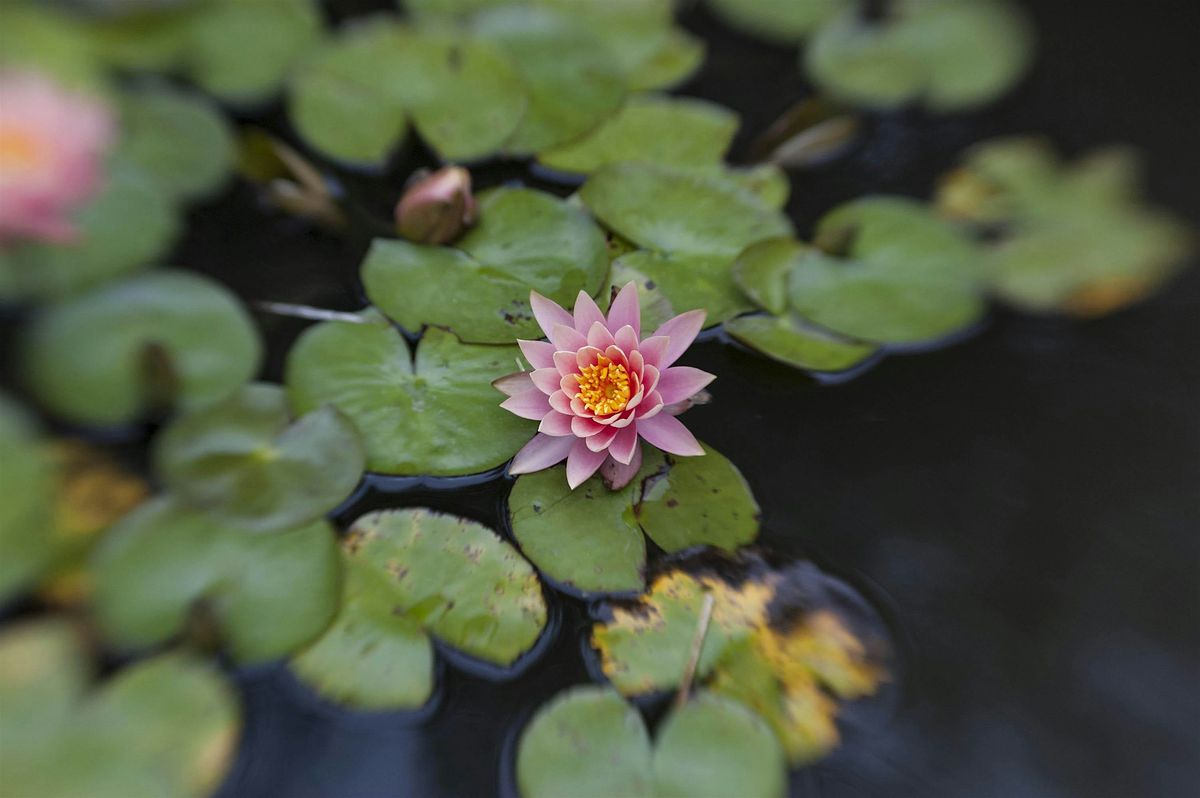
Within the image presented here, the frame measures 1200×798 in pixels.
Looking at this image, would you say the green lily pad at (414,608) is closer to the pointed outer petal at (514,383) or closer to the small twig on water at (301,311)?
the pointed outer petal at (514,383)

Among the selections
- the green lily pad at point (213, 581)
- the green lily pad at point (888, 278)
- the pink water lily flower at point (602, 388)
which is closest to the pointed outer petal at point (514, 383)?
the pink water lily flower at point (602, 388)

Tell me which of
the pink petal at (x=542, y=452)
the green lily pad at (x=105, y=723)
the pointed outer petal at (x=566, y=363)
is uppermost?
the pointed outer petal at (x=566, y=363)

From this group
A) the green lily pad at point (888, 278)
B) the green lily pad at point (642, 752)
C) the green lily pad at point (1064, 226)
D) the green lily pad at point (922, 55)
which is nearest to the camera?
the green lily pad at point (642, 752)

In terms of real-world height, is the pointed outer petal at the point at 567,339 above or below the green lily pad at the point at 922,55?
below

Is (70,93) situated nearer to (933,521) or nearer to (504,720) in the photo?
(504,720)

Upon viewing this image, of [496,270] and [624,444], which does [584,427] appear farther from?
[496,270]

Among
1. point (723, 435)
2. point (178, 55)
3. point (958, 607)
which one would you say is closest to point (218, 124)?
point (178, 55)
